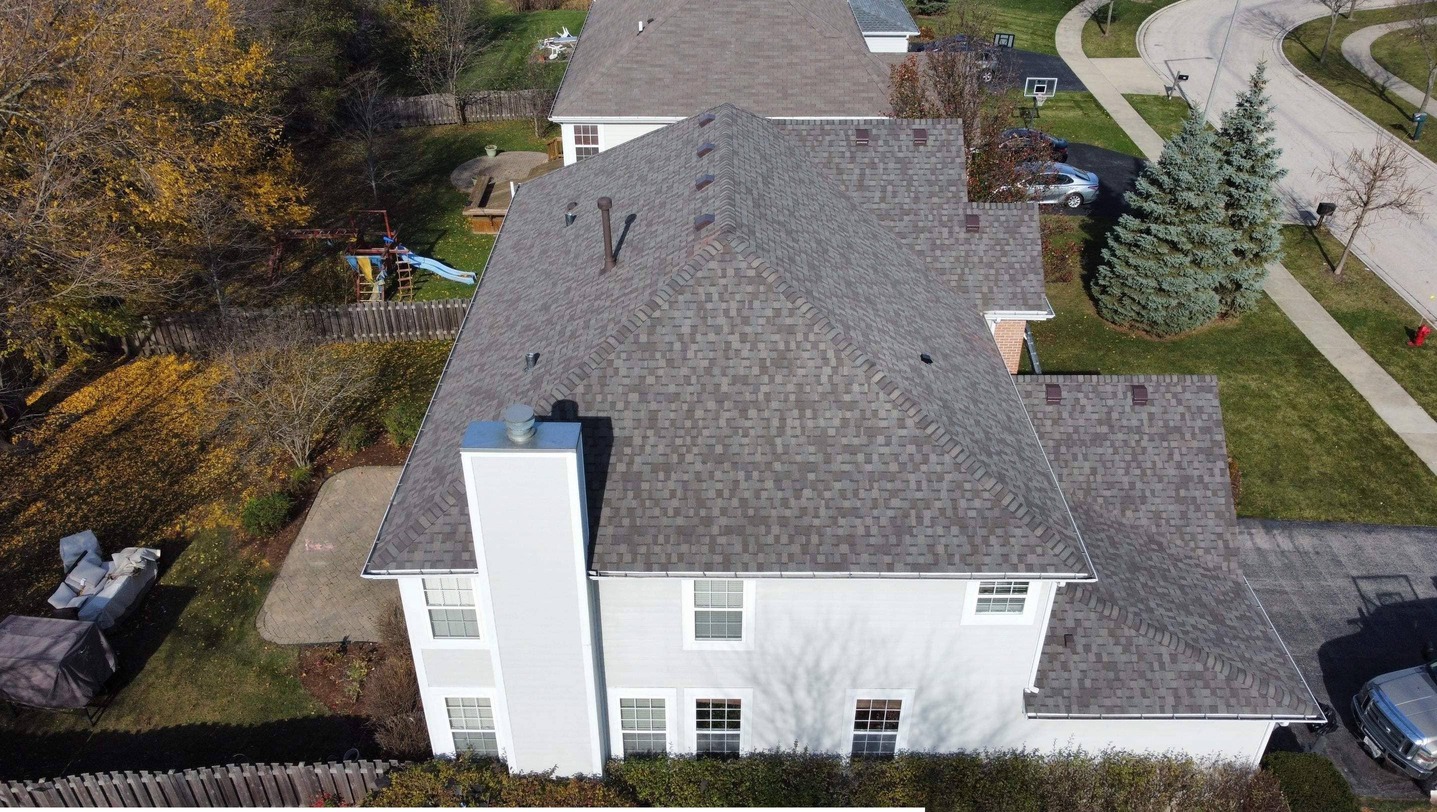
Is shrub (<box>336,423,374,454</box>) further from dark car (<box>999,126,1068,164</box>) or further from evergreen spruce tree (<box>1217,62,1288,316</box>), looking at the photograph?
evergreen spruce tree (<box>1217,62,1288,316</box>)

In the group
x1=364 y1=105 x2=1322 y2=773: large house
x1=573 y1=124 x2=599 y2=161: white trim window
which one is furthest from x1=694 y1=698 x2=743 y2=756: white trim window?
x1=573 y1=124 x2=599 y2=161: white trim window

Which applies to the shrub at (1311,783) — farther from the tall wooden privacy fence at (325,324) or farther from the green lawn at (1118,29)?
the green lawn at (1118,29)

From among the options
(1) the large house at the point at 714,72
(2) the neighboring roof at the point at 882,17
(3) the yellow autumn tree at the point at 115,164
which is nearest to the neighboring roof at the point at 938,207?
(1) the large house at the point at 714,72

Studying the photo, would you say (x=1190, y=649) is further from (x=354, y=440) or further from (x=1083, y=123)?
(x=1083, y=123)

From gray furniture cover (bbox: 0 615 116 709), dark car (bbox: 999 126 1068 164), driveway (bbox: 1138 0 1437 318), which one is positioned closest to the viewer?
gray furniture cover (bbox: 0 615 116 709)

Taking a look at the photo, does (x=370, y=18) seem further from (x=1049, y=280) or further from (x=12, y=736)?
(x=12, y=736)

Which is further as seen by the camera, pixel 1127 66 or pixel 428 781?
pixel 1127 66

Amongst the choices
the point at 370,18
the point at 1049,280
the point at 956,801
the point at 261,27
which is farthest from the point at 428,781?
the point at 370,18
